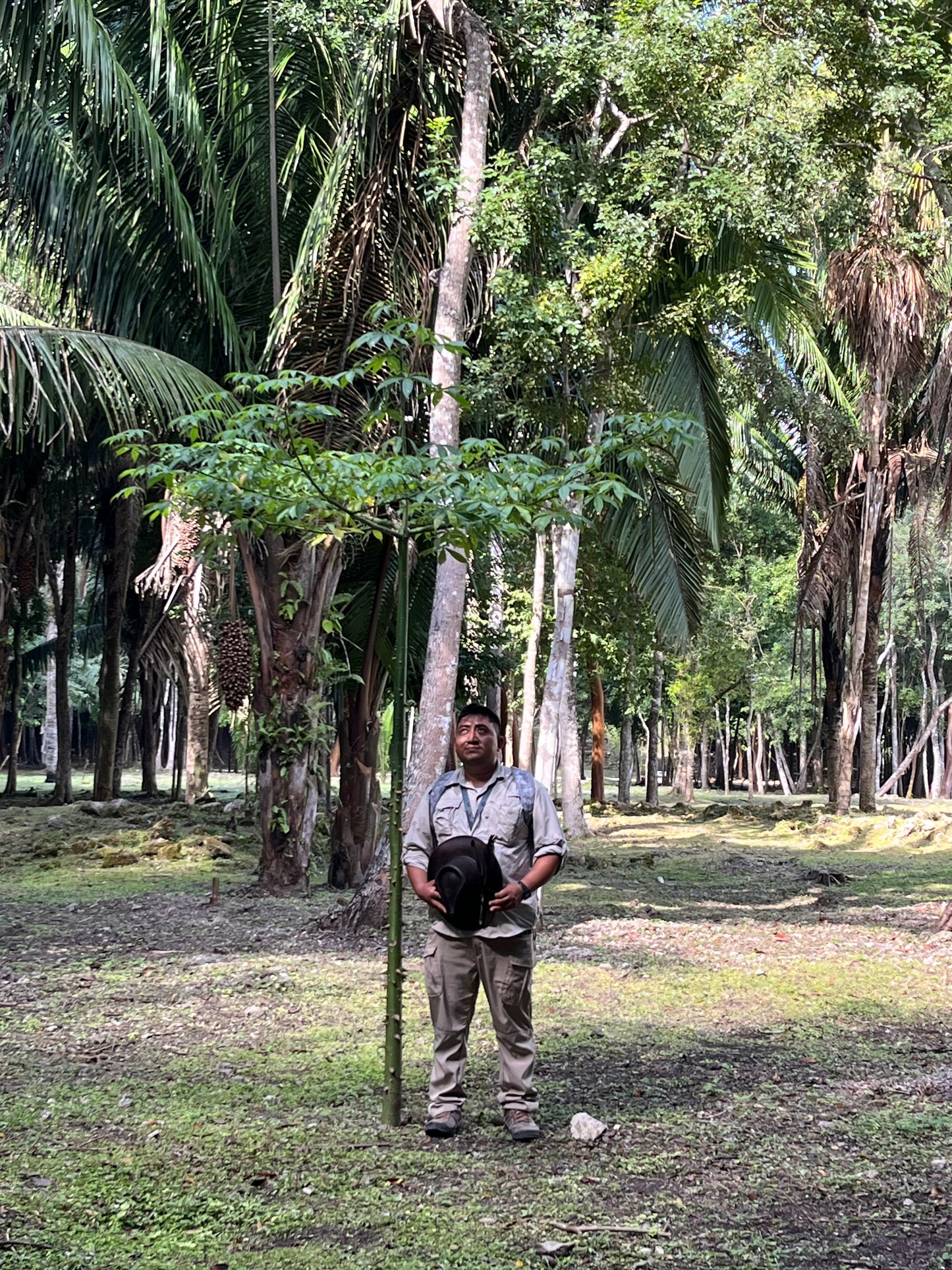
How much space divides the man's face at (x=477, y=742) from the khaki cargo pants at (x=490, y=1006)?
701 millimetres

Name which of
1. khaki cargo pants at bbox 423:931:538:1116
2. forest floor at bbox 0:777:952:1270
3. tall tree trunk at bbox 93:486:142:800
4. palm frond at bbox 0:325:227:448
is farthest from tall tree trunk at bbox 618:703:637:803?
khaki cargo pants at bbox 423:931:538:1116

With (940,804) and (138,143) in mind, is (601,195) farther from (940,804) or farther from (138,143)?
(940,804)

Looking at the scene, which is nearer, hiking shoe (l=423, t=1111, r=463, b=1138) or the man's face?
hiking shoe (l=423, t=1111, r=463, b=1138)

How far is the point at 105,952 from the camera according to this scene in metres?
9.12

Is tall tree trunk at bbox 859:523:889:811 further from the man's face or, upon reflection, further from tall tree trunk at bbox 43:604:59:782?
tall tree trunk at bbox 43:604:59:782

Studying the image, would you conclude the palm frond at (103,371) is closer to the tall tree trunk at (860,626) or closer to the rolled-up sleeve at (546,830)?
the rolled-up sleeve at (546,830)

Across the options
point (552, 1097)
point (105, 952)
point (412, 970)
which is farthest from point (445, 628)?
point (552, 1097)

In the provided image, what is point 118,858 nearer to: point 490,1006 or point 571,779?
point 571,779

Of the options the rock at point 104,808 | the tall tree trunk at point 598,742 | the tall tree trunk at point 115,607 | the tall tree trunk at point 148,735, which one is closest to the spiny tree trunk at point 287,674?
the tall tree trunk at point 115,607

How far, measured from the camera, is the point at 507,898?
15.9 ft

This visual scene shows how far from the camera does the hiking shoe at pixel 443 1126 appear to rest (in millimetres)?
4938

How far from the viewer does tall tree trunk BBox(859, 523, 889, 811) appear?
23.9m

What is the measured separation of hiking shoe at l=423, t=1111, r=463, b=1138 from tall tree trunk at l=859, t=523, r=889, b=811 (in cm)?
1993

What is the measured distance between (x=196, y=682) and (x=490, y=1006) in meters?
18.1
